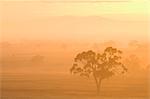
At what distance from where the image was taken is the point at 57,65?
166cm

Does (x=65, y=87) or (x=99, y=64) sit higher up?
(x=99, y=64)

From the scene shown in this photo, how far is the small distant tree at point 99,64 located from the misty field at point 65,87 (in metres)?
0.03

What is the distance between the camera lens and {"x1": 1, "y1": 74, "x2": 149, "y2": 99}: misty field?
1641 mm

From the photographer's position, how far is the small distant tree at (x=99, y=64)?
165cm

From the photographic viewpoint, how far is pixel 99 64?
1.66m

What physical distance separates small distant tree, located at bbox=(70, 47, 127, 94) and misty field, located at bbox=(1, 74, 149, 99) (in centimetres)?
3

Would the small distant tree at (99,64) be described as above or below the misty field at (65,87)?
above

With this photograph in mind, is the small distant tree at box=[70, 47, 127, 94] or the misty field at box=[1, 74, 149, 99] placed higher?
the small distant tree at box=[70, 47, 127, 94]

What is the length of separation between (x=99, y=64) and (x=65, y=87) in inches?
8.9

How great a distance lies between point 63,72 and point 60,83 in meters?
0.06

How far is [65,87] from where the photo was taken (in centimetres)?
166

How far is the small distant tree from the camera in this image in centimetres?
165

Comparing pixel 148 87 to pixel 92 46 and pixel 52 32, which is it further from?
pixel 52 32

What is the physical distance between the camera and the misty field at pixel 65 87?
1.64 meters
